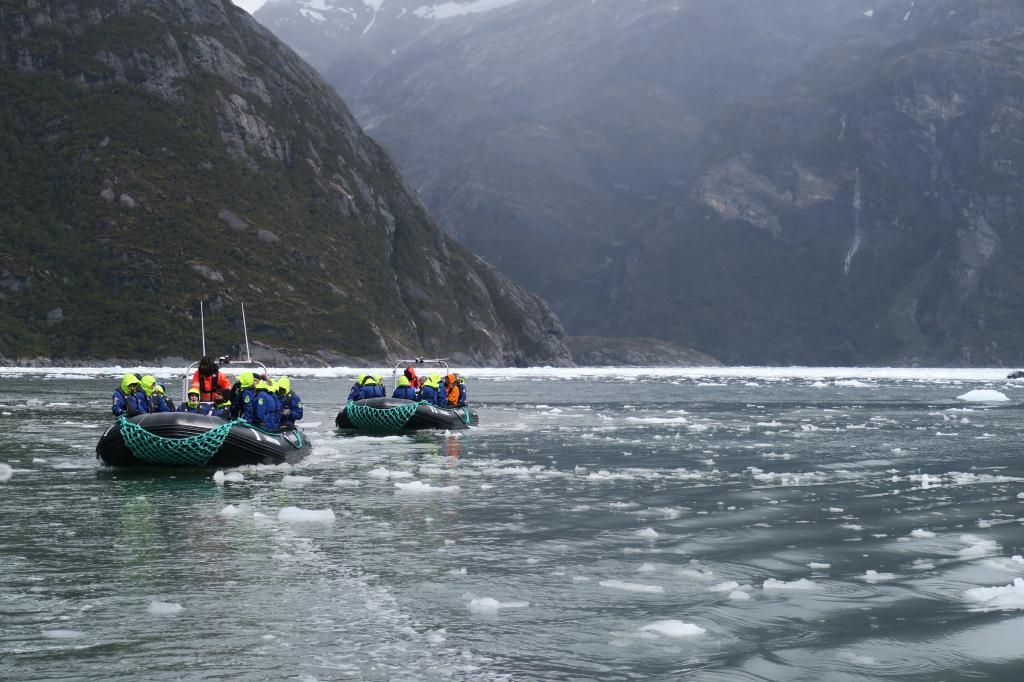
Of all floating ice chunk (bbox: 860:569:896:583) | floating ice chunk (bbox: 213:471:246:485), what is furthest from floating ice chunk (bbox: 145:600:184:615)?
floating ice chunk (bbox: 213:471:246:485)

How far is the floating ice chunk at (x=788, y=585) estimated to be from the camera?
13.7 meters

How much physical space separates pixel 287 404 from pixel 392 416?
10464 mm

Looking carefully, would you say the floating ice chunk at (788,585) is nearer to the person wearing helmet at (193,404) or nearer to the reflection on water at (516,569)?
the reflection on water at (516,569)

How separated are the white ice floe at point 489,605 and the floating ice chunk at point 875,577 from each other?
4752mm

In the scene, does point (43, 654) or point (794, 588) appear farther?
point (794, 588)

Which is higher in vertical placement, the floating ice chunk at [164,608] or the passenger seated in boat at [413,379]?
the passenger seated in boat at [413,379]

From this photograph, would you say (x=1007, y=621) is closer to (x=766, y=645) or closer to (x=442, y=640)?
(x=766, y=645)

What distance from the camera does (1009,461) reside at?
2958 centimetres

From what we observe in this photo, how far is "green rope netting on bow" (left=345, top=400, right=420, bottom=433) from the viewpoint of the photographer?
38.7 m

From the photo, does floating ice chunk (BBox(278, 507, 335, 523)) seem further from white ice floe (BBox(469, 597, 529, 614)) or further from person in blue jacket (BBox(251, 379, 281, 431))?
person in blue jacket (BBox(251, 379, 281, 431))

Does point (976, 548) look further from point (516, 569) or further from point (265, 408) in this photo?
point (265, 408)

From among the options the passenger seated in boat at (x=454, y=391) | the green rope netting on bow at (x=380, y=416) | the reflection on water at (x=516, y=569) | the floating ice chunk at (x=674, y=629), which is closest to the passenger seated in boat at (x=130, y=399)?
the reflection on water at (x=516, y=569)

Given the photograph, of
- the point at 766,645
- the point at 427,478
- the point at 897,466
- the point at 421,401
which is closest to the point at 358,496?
the point at 427,478

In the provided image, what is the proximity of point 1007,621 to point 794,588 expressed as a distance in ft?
8.39
